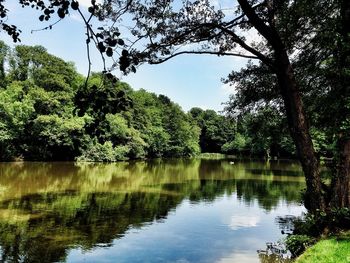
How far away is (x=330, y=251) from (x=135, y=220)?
11.6 metres

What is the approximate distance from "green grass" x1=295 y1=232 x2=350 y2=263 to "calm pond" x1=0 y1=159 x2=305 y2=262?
4676 millimetres

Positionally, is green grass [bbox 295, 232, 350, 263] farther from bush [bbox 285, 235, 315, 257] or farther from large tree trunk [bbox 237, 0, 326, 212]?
large tree trunk [bbox 237, 0, 326, 212]

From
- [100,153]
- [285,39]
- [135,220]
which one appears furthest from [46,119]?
[285,39]

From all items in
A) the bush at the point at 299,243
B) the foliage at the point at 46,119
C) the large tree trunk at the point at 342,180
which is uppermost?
the foliage at the point at 46,119

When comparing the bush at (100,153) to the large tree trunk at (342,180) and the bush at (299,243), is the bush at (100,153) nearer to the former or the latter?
the bush at (299,243)

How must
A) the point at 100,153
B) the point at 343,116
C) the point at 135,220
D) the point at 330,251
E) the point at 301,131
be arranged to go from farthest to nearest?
the point at 100,153
the point at 135,220
the point at 301,131
the point at 343,116
the point at 330,251

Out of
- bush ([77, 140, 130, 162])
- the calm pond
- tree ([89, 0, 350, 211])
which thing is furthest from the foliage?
tree ([89, 0, 350, 211])

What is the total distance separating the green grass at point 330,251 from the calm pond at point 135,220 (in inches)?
184

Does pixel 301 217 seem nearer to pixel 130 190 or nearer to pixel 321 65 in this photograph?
pixel 321 65

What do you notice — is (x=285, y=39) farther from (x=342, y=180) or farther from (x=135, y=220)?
(x=135, y=220)

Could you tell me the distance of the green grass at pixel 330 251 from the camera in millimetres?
8289

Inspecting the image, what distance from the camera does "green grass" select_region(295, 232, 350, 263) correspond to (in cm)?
829

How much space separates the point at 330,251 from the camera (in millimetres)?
8648

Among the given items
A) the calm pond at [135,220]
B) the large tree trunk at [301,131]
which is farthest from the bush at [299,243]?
the calm pond at [135,220]
